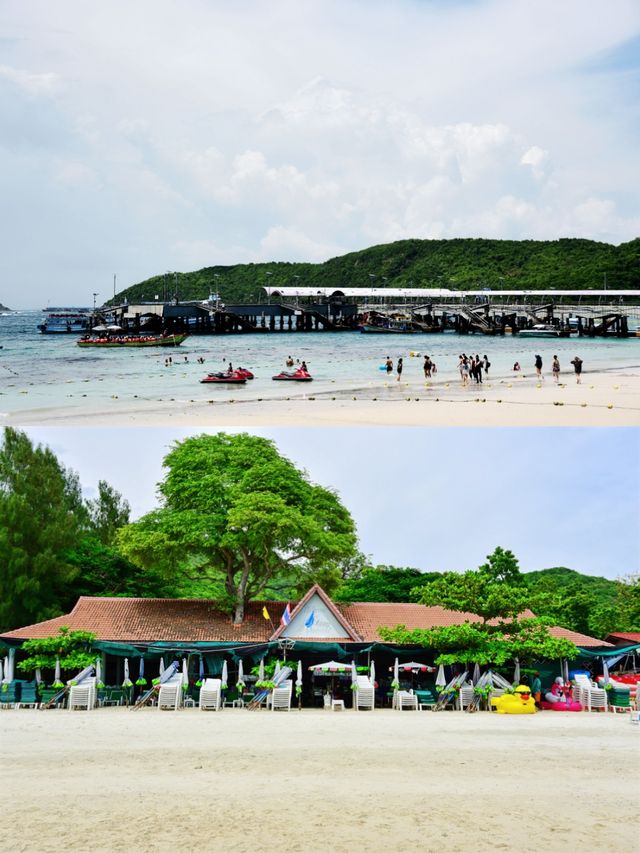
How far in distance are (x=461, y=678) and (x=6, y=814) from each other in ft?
35.8

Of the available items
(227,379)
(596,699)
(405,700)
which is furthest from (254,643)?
(227,379)

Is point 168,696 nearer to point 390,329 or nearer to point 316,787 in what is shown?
point 316,787

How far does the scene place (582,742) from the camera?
12703mm

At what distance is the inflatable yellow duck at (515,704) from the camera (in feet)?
55.3

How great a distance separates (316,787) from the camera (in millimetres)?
9758

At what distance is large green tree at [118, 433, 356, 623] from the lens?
794 inches

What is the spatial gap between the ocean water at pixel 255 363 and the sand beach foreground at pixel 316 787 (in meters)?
17.7

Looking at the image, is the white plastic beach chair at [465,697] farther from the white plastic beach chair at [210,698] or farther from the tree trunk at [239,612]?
the tree trunk at [239,612]

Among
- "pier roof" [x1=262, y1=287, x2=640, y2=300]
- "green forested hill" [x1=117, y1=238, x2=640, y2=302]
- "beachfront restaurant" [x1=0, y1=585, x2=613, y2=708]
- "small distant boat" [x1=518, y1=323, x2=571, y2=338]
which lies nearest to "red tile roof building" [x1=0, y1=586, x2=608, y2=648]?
"beachfront restaurant" [x1=0, y1=585, x2=613, y2=708]

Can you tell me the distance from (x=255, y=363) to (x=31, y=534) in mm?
27159

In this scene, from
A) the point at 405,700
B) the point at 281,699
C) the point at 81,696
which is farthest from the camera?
the point at 405,700

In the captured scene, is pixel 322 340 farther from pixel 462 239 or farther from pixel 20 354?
pixel 462 239

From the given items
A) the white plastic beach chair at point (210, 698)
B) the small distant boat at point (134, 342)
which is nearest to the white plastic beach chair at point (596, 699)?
the white plastic beach chair at point (210, 698)

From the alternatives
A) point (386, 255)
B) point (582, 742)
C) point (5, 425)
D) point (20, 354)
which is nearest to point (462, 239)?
point (386, 255)
